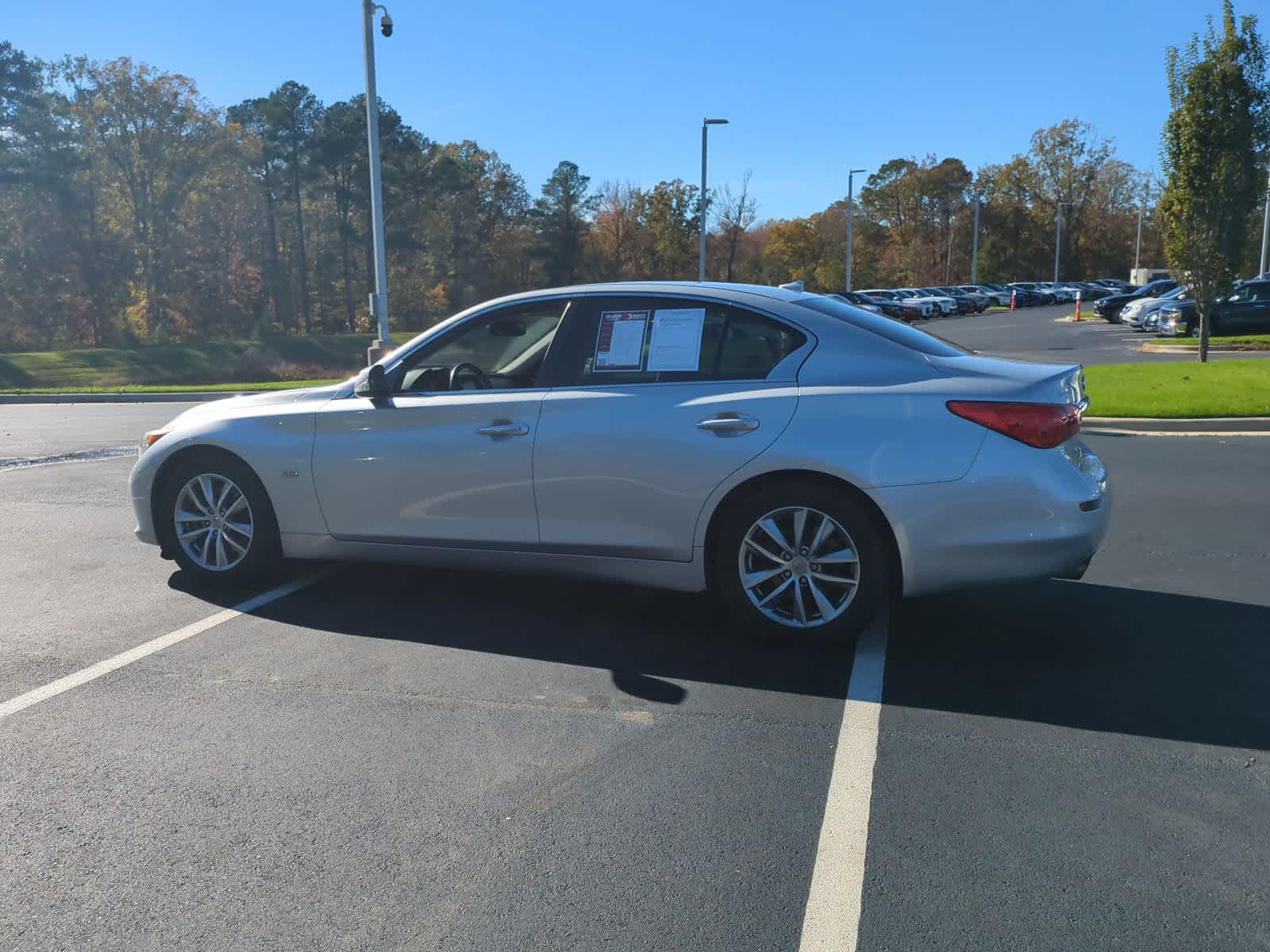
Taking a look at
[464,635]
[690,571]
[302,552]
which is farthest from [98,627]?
[690,571]

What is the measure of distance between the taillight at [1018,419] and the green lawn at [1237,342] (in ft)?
80.1

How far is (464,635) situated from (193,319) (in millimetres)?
64949

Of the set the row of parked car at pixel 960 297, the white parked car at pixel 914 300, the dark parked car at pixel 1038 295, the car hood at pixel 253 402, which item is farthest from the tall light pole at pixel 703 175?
the dark parked car at pixel 1038 295

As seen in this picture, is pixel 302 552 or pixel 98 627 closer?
pixel 98 627

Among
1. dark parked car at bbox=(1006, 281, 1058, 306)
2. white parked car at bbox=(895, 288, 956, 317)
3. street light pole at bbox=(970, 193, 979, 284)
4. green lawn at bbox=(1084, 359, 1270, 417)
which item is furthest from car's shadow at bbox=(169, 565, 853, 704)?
street light pole at bbox=(970, 193, 979, 284)

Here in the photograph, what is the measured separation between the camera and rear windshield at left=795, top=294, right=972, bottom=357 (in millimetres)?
5035

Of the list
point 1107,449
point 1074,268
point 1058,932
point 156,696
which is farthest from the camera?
point 1074,268

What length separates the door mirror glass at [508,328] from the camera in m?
5.71

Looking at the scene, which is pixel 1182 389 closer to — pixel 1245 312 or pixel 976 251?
pixel 1245 312

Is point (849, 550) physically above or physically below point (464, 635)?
above

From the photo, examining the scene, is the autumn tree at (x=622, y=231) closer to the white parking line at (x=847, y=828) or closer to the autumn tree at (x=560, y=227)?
the autumn tree at (x=560, y=227)

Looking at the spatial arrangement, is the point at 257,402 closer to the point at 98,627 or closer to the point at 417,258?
the point at 98,627

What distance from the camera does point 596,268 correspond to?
75062mm

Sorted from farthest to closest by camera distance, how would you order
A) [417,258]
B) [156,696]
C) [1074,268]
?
[1074,268] < [417,258] < [156,696]
